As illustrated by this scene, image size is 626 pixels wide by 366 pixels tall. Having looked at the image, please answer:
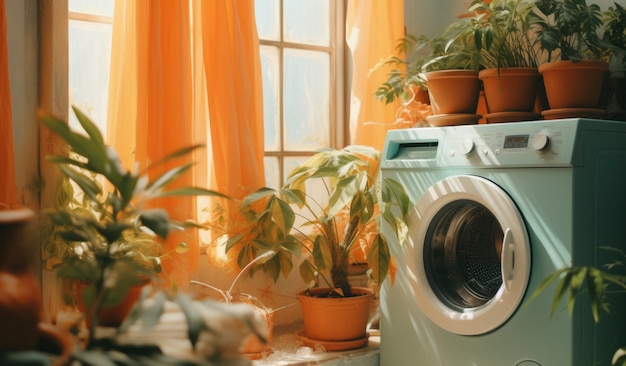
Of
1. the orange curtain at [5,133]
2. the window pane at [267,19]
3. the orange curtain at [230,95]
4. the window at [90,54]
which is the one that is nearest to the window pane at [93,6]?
the window at [90,54]

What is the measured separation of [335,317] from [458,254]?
47cm

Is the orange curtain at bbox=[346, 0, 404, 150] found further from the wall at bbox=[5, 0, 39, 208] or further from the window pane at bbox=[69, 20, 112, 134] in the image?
the wall at bbox=[5, 0, 39, 208]

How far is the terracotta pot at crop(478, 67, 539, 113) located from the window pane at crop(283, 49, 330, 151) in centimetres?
80

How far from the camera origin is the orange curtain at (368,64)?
2.71 m

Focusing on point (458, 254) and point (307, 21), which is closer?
point (458, 254)

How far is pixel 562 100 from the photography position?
82.8 inches

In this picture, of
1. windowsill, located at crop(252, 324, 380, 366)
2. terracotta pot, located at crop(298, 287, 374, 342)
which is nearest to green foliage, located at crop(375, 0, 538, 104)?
terracotta pot, located at crop(298, 287, 374, 342)

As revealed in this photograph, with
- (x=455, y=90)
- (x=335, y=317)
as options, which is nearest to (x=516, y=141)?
(x=455, y=90)

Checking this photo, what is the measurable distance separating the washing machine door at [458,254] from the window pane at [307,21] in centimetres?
94

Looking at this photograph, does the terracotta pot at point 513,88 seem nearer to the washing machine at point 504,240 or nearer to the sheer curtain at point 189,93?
the washing machine at point 504,240

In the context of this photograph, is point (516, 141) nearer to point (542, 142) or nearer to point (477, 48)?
point (542, 142)

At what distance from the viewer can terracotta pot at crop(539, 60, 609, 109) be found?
2.07 m

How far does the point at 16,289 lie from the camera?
0.77m

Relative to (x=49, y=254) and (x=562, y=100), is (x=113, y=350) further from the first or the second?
(x=562, y=100)
